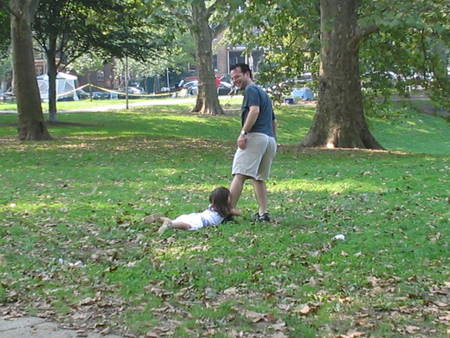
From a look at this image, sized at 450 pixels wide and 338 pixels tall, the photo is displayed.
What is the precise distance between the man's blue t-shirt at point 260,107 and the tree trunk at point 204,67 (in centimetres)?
2392

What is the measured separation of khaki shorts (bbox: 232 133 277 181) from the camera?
7.85m

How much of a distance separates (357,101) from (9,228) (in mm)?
12172

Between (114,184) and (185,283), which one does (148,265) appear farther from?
(114,184)

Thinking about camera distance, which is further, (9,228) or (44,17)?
(44,17)

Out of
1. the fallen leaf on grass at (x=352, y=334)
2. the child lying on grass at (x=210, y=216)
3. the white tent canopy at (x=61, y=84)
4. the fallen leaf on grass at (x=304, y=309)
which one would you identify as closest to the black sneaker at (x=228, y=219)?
the child lying on grass at (x=210, y=216)

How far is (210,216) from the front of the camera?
318 inches

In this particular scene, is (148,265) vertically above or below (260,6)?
below

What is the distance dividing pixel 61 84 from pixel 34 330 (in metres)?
60.2

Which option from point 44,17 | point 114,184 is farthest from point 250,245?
point 44,17

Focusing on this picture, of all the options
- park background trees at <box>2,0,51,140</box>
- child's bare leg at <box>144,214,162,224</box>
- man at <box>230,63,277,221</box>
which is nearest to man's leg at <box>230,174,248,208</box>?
man at <box>230,63,277,221</box>

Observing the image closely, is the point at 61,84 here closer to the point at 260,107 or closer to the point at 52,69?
the point at 52,69

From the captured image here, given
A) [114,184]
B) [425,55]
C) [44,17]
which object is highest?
[44,17]

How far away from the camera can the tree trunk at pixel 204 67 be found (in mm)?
31594

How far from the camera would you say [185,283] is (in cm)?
591
